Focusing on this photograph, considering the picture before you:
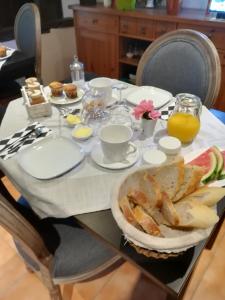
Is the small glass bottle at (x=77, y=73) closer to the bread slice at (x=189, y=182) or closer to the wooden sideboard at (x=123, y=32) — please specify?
the bread slice at (x=189, y=182)

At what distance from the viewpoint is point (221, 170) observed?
69 cm

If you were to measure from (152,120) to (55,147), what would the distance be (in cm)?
34

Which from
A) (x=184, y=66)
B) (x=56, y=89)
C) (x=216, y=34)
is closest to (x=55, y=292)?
(x=56, y=89)

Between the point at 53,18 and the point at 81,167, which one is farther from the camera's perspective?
the point at 53,18

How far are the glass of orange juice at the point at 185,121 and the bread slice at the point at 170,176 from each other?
0.83ft

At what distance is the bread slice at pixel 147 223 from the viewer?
19.2 inches

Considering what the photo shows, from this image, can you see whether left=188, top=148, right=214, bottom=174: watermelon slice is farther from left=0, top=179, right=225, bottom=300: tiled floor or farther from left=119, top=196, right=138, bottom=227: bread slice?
left=0, top=179, right=225, bottom=300: tiled floor

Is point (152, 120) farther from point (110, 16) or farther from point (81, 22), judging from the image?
point (81, 22)

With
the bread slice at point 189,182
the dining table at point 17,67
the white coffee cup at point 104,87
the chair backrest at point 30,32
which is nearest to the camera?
the bread slice at point 189,182

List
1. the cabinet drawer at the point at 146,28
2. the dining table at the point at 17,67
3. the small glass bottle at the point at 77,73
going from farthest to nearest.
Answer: the cabinet drawer at the point at 146,28 < the dining table at the point at 17,67 < the small glass bottle at the point at 77,73

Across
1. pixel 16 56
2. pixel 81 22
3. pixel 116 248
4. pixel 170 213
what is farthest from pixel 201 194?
pixel 81 22

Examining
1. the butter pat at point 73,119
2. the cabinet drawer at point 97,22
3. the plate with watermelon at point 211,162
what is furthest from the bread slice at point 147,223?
the cabinet drawer at point 97,22

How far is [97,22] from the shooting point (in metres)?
2.34

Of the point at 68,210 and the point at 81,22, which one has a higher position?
the point at 81,22
